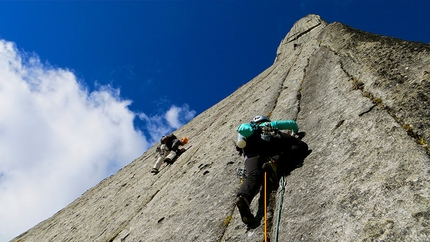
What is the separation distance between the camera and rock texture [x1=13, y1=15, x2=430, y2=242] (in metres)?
4.09

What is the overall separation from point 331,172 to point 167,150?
8.42 meters

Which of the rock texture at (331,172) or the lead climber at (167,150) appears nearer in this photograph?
the rock texture at (331,172)

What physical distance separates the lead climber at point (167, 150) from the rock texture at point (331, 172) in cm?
69

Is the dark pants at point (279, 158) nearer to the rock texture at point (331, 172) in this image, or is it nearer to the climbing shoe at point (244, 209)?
the rock texture at point (331, 172)

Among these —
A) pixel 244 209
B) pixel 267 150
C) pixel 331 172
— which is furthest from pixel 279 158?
pixel 244 209

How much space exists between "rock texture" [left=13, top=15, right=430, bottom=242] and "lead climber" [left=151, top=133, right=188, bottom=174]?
0.69 meters

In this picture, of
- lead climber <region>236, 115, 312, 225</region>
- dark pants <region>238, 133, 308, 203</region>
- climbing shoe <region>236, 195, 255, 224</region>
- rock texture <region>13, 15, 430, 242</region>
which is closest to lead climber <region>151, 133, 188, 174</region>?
rock texture <region>13, 15, 430, 242</region>

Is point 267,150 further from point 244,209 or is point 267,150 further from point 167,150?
point 167,150

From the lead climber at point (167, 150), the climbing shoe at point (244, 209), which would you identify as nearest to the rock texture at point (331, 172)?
the climbing shoe at point (244, 209)

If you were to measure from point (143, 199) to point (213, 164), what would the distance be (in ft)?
8.26

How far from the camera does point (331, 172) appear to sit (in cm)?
523

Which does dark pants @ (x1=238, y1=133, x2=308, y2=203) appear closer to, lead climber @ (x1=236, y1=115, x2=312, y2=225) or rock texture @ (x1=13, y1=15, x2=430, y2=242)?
lead climber @ (x1=236, y1=115, x2=312, y2=225)

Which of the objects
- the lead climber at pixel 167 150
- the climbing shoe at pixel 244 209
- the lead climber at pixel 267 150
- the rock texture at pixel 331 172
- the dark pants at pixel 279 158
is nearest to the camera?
the rock texture at pixel 331 172

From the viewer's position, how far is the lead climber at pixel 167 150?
1208cm
